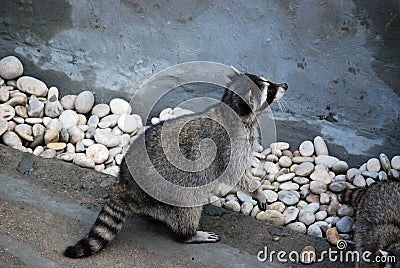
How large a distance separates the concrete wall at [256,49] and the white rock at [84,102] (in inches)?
5.6

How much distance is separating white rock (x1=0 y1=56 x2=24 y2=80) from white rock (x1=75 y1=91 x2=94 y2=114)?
0.68 metres

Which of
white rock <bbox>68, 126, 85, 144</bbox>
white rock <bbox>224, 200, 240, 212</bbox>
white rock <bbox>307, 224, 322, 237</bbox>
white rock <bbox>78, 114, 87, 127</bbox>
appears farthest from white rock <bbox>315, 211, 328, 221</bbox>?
white rock <bbox>78, 114, 87, 127</bbox>

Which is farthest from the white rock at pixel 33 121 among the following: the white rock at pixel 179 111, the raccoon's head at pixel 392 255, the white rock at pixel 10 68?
the raccoon's head at pixel 392 255

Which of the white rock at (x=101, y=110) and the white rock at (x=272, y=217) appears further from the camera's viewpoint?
the white rock at (x=101, y=110)

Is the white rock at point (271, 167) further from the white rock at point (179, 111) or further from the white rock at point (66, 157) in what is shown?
the white rock at point (66, 157)

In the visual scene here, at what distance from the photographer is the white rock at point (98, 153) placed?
507cm

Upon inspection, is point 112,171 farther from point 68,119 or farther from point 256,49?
point 256,49

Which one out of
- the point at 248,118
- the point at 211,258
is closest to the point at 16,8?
the point at 248,118

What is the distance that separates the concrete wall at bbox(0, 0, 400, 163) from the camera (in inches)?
197

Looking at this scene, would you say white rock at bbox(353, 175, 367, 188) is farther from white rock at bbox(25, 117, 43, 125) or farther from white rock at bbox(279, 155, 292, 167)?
white rock at bbox(25, 117, 43, 125)

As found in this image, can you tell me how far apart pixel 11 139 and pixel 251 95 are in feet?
6.86

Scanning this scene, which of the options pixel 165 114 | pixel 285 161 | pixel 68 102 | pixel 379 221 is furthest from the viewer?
pixel 68 102

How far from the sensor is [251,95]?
4.18 meters

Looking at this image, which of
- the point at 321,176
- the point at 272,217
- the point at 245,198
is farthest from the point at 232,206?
the point at 321,176
